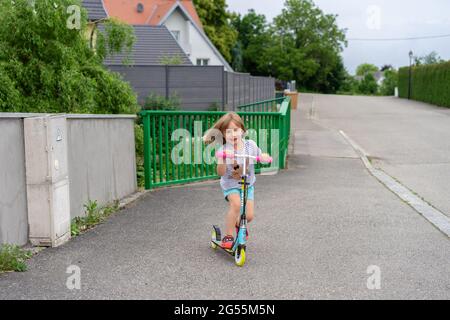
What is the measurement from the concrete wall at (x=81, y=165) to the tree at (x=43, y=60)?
1.12m

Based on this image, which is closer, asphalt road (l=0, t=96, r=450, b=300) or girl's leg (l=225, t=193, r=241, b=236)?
asphalt road (l=0, t=96, r=450, b=300)

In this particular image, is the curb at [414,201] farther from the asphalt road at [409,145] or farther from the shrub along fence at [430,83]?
the shrub along fence at [430,83]

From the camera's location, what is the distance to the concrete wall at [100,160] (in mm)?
6359

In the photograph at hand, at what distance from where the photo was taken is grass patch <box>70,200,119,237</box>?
239 inches

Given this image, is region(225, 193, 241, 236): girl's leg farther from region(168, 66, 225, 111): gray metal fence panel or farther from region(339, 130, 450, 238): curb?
region(168, 66, 225, 111): gray metal fence panel

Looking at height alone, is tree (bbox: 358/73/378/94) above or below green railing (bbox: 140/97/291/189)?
above

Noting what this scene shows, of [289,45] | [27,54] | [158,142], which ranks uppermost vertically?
[289,45]

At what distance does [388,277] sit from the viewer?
462 centimetres

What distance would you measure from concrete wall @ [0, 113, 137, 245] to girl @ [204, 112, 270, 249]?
1.76 metres

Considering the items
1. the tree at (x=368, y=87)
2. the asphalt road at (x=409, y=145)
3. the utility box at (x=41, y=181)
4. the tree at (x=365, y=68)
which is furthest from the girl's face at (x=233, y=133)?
the tree at (x=365, y=68)

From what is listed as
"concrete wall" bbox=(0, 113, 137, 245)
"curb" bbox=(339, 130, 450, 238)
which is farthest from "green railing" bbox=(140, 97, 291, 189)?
"curb" bbox=(339, 130, 450, 238)
